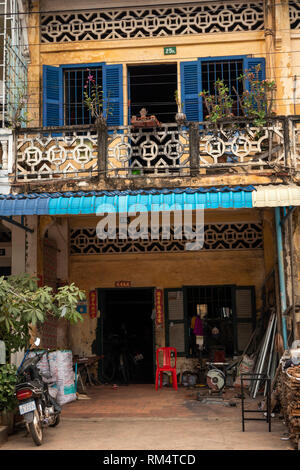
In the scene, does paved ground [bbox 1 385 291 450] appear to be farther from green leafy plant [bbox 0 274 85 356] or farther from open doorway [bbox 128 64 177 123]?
open doorway [bbox 128 64 177 123]

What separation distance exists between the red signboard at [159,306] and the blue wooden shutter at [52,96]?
172 inches

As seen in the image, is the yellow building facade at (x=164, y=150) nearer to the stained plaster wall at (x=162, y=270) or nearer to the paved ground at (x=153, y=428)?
the stained plaster wall at (x=162, y=270)

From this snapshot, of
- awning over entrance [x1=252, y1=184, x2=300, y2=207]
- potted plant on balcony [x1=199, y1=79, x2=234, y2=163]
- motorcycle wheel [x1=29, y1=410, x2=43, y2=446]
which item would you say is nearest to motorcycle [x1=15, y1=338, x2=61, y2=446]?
motorcycle wheel [x1=29, y1=410, x2=43, y2=446]

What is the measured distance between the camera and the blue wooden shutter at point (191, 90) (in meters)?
11.7

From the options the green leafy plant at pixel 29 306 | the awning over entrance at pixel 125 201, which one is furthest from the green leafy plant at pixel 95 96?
the green leafy plant at pixel 29 306

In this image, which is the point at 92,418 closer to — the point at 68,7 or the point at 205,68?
the point at 205,68

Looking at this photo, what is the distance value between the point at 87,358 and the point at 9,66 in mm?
6173

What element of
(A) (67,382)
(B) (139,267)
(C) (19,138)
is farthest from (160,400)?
(C) (19,138)

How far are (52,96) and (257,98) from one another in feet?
14.0

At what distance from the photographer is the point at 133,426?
8227mm

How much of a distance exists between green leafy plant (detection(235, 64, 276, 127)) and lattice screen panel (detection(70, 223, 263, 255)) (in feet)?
9.67

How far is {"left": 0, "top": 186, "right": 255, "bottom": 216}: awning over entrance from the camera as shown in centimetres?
902

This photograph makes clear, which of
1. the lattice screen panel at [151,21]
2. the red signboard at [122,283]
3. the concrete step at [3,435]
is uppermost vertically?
the lattice screen panel at [151,21]

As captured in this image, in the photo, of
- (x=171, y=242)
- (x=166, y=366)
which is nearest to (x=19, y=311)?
(x=166, y=366)
